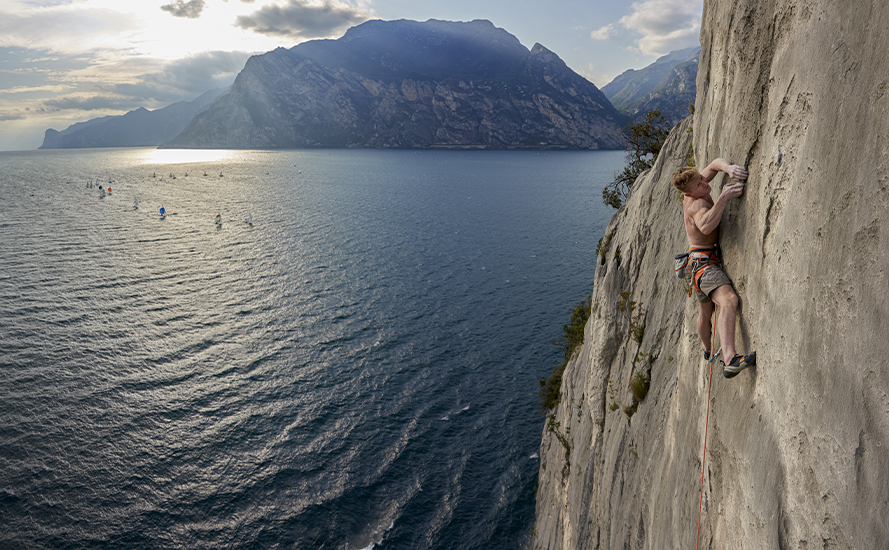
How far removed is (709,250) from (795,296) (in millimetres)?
2458

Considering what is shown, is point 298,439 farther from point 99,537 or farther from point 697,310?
point 697,310

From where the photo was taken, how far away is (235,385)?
112 feet

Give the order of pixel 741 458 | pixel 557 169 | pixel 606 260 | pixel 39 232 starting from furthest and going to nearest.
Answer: pixel 557 169, pixel 39 232, pixel 606 260, pixel 741 458

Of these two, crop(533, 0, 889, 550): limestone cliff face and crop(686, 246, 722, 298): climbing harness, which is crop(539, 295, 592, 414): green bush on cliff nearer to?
crop(533, 0, 889, 550): limestone cliff face

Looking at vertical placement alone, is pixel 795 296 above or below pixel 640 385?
above

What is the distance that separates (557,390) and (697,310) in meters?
27.0

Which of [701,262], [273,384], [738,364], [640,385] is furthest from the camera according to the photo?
[273,384]

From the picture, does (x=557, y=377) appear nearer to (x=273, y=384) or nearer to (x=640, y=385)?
(x=273, y=384)

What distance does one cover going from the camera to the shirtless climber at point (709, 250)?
22.2 ft

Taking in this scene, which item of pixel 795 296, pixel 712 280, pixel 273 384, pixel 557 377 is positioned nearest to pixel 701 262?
pixel 712 280

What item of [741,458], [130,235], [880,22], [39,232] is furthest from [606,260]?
[39,232]

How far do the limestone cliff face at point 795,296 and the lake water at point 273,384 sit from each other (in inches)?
837

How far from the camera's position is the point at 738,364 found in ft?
20.8

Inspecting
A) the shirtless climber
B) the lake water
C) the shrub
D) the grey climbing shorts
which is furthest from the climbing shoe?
the lake water
